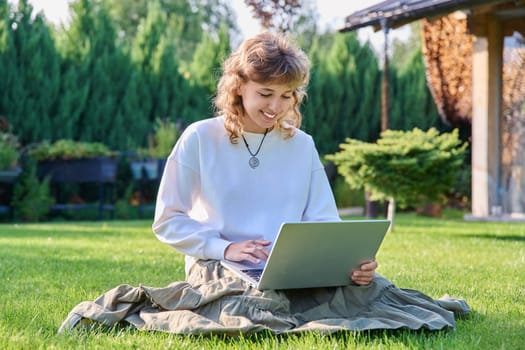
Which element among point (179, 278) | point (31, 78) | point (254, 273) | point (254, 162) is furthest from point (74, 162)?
point (254, 273)

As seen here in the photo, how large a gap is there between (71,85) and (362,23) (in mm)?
4904

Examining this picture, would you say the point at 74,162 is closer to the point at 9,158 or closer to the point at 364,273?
the point at 9,158

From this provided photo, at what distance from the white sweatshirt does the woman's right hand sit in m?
0.12

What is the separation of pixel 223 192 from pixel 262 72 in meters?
0.50

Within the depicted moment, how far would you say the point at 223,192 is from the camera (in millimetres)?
3207

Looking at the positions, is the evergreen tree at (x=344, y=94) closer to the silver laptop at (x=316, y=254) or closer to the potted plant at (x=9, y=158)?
the potted plant at (x=9, y=158)

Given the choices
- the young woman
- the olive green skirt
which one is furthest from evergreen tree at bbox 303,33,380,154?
the olive green skirt

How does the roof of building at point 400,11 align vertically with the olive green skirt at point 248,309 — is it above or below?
above

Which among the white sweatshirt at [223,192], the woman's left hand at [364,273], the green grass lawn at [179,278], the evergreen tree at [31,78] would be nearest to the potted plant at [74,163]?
the evergreen tree at [31,78]

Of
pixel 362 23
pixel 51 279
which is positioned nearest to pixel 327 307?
pixel 51 279

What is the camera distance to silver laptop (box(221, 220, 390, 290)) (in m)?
2.70

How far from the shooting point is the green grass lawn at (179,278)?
263 cm

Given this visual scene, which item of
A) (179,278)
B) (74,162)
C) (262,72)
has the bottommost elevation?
(179,278)

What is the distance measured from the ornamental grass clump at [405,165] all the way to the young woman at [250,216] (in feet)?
13.5
